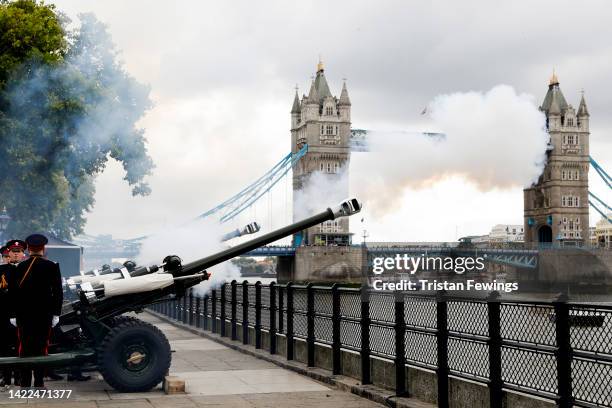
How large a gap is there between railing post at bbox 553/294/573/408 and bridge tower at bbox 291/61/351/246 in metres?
Answer: 81.8

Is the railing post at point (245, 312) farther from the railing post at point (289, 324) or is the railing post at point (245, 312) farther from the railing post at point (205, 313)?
the railing post at point (205, 313)

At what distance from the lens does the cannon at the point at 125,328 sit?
12000 millimetres

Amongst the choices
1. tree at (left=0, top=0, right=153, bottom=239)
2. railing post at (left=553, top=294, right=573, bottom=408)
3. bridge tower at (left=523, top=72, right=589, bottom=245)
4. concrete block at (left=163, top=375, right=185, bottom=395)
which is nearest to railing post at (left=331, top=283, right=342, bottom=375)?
concrete block at (left=163, top=375, right=185, bottom=395)

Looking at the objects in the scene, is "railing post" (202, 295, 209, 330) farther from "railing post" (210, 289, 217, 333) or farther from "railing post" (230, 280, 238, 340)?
"railing post" (230, 280, 238, 340)

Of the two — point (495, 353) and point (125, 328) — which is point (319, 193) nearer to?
point (125, 328)

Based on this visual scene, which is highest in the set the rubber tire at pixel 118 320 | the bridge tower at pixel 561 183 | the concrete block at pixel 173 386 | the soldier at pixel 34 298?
the bridge tower at pixel 561 183

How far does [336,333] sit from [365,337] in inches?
42.6

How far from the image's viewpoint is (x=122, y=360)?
39.9 ft

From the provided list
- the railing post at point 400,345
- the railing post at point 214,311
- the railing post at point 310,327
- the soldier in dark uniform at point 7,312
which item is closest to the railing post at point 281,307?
the railing post at point 310,327

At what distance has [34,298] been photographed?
431 inches

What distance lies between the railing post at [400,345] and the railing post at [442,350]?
90 centimetres

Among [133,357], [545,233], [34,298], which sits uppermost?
[545,233]

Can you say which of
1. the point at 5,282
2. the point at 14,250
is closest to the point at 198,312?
the point at 14,250

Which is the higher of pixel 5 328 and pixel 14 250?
pixel 14 250
